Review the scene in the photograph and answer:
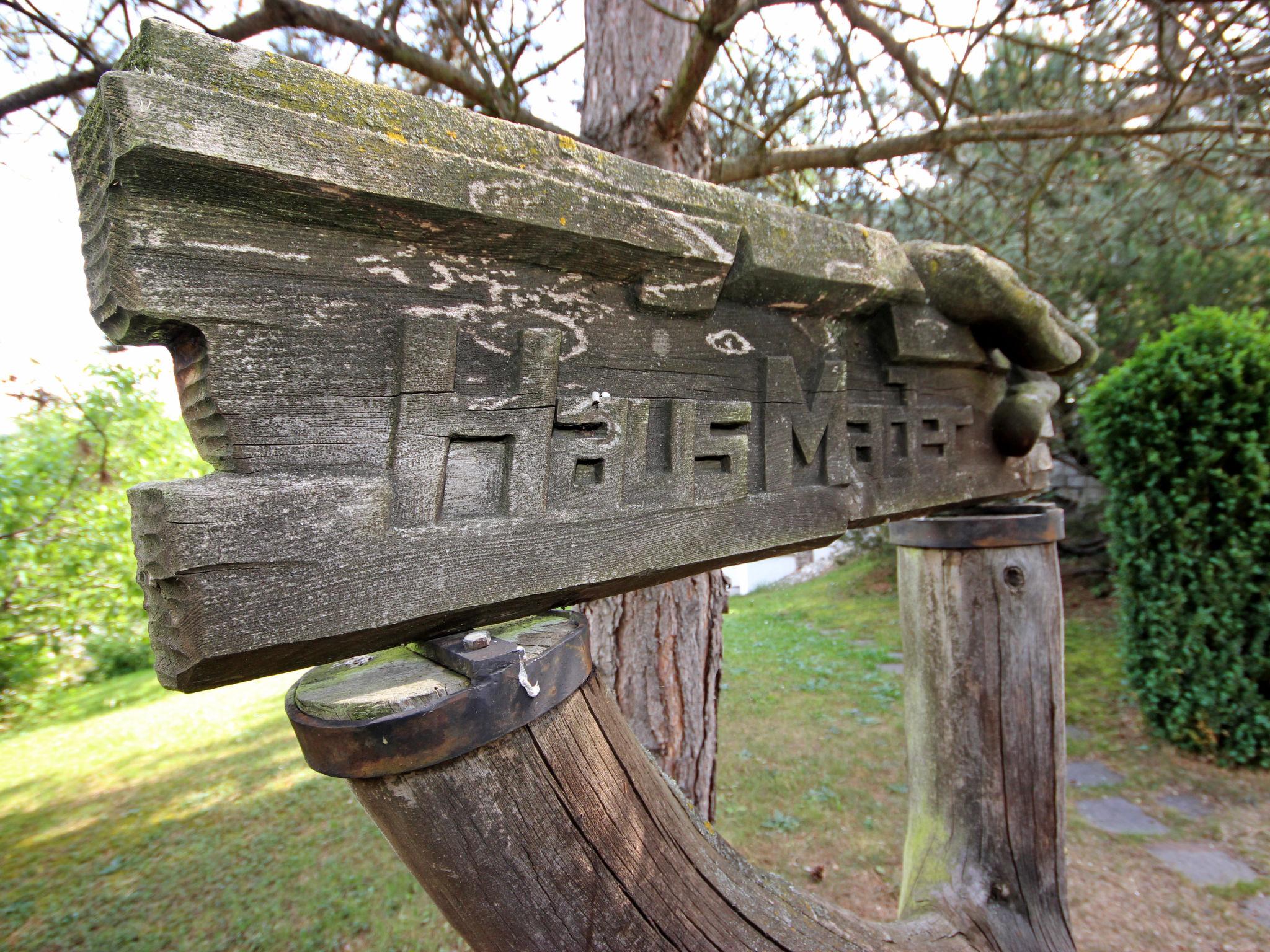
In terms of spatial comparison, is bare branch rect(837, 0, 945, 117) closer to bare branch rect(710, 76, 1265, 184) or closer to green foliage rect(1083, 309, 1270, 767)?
bare branch rect(710, 76, 1265, 184)

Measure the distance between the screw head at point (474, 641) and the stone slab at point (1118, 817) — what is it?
3.89 metres

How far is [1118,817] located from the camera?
3.59 metres

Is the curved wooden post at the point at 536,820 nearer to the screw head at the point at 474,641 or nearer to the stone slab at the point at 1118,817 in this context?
the screw head at the point at 474,641

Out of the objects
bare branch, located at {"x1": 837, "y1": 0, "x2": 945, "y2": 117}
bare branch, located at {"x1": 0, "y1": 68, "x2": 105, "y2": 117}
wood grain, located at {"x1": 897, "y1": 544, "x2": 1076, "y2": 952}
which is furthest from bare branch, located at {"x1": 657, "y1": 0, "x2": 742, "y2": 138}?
bare branch, located at {"x1": 0, "y1": 68, "x2": 105, "y2": 117}

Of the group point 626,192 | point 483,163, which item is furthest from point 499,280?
point 626,192

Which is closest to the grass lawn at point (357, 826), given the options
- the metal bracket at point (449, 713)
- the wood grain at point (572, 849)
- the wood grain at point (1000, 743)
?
the wood grain at point (1000, 743)

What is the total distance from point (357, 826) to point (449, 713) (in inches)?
139

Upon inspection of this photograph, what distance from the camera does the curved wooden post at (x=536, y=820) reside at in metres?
0.84

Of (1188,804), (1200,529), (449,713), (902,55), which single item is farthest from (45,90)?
(1188,804)

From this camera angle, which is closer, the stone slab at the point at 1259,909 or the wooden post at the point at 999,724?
the wooden post at the point at 999,724

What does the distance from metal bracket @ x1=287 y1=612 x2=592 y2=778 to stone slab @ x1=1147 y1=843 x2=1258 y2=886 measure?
3.56m

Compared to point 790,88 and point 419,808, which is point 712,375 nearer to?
point 419,808

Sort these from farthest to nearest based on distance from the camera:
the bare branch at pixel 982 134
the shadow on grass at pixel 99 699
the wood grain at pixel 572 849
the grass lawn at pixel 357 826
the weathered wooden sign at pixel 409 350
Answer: the shadow on grass at pixel 99 699
the bare branch at pixel 982 134
the grass lawn at pixel 357 826
the wood grain at pixel 572 849
the weathered wooden sign at pixel 409 350

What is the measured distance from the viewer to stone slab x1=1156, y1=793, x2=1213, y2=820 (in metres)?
3.56
